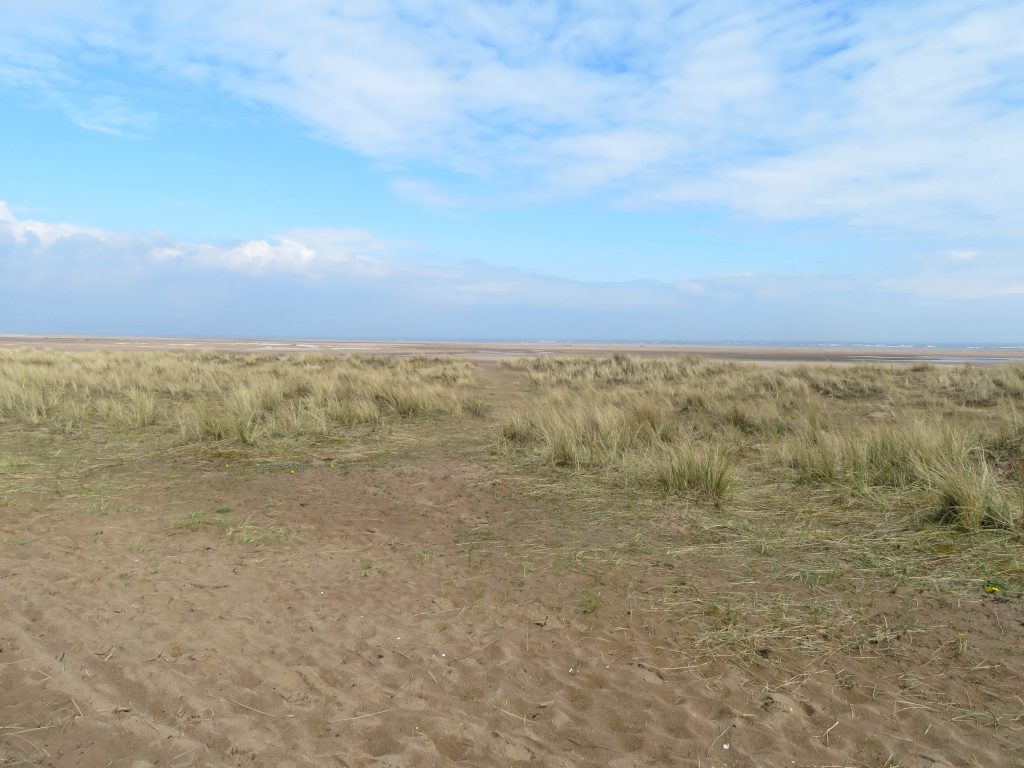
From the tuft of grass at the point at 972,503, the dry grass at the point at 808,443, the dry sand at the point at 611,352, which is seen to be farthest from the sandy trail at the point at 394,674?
the dry sand at the point at 611,352

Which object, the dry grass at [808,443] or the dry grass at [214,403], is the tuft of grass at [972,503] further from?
the dry grass at [214,403]

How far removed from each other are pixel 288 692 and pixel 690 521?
4080 mm

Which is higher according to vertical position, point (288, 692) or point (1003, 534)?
point (1003, 534)

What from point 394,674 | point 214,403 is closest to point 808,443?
point 394,674

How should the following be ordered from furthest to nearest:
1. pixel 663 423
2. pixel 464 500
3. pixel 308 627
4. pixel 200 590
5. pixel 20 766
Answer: pixel 663 423, pixel 464 500, pixel 200 590, pixel 308 627, pixel 20 766

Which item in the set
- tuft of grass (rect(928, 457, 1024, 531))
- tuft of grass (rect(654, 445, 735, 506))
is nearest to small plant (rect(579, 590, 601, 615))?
tuft of grass (rect(654, 445, 735, 506))

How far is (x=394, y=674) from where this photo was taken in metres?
3.45

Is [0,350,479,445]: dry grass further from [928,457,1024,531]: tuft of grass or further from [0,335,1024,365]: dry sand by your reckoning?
[0,335,1024,365]: dry sand

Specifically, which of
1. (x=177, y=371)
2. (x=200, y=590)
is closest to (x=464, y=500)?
(x=200, y=590)

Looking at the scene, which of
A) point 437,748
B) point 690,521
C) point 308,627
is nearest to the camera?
point 437,748

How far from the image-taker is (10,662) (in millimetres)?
3324

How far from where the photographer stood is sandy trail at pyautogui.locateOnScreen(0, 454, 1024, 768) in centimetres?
283

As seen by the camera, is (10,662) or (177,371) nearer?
(10,662)

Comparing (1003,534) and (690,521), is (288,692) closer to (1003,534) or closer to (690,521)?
(690,521)
